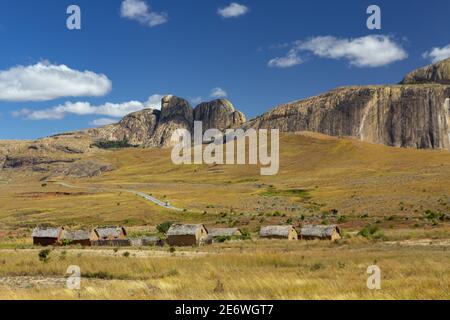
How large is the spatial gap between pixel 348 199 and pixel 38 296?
88986 mm

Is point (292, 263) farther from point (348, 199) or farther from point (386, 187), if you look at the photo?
point (386, 187)

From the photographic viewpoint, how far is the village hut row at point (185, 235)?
49.6 metres

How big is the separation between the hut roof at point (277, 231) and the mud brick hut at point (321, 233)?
4.97ft

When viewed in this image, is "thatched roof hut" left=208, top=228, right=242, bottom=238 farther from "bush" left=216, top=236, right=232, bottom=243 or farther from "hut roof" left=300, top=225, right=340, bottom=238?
"hut roof" left=300, top=225, right=340, bottom=238

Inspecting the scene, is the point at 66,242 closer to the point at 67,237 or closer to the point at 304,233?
the point at 67,237

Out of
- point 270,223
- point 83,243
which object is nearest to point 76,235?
point 83,243

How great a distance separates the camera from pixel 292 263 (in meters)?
24.9

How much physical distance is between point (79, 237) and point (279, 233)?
21516 millimetres

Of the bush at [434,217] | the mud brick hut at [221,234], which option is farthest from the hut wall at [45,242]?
the bush at [434,217]

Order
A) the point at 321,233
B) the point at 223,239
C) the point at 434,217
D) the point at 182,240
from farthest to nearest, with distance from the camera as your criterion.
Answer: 1. the point at 434,217
2. the point at 182,240
3. the point at 223,239
4. the point at 321,233

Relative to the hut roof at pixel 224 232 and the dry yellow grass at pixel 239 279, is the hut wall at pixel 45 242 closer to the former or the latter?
the hut roof at pixel 224 232

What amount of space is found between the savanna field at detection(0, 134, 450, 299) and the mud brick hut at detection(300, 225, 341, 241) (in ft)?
7.75

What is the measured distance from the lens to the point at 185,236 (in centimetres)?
5134
